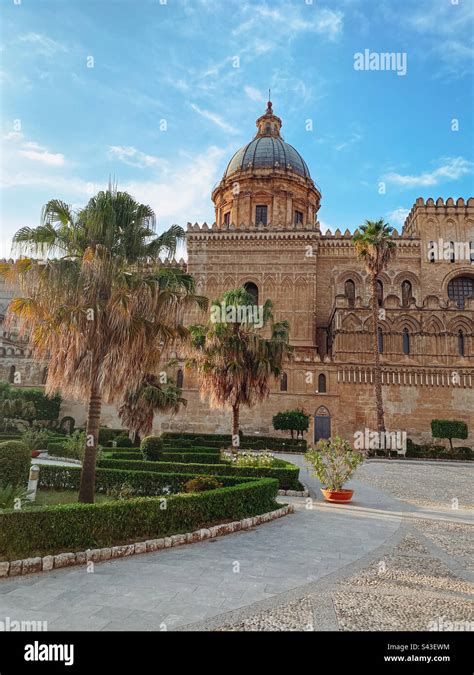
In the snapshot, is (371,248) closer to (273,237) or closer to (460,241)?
(273,237)

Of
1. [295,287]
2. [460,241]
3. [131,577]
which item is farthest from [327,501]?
[460,241]

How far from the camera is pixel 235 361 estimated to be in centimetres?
1931

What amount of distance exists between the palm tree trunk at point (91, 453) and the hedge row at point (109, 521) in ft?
6.66

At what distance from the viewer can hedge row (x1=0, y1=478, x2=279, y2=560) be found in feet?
22.7

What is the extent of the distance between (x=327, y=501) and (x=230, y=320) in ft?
30.6

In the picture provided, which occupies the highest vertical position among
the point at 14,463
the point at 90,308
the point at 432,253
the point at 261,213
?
the point at 261,213

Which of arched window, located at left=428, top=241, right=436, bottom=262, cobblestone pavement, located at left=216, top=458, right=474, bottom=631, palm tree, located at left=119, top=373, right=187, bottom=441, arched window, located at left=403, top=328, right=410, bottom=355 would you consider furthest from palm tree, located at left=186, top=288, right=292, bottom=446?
arched window, located at left=428, top=241, right=436, bottom=262

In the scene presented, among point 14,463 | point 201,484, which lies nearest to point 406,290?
point 201,484

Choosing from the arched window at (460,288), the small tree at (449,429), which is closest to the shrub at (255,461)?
the small tree at (449,429)

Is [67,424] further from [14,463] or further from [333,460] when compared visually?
[333,460]

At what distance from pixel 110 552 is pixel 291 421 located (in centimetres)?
2287

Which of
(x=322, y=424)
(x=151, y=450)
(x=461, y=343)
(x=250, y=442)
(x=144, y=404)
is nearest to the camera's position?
(x=151, y=450)

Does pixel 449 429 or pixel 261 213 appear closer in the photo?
pixel 449 429
